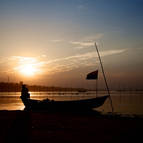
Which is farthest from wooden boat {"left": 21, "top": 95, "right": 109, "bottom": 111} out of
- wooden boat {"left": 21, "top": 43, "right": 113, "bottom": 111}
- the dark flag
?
the dark flag

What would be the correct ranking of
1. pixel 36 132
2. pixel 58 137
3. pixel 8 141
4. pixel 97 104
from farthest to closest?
pixel 97 104 < pixel 36 132 < pixel 58 137 < pixel 8 141

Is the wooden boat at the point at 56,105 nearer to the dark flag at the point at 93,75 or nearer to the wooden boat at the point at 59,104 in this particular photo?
the wooden boat at the point at 59,104

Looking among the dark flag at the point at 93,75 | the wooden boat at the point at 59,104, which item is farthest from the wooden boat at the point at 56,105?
the dark flag at the point at 93,75

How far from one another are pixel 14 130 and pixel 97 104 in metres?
22.5

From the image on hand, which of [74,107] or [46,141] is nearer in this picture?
[46,141]

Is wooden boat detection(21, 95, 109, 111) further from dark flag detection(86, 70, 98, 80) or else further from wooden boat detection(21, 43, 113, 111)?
dark flag detection(86, 70, 98, 80)

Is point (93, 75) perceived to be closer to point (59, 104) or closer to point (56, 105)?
point (59, 104)

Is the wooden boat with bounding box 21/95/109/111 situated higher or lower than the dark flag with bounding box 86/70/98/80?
lower

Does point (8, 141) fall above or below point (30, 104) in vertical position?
above

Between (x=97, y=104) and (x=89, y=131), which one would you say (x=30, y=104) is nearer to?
(x=97, y=104)

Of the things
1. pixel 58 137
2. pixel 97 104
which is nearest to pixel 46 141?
pixel 58 137

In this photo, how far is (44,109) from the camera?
23625 mm

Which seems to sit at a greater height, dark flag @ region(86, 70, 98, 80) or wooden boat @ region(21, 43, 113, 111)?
dark flag @ region(86, 70, 98, 80)

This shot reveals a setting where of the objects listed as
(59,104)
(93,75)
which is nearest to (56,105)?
(59,104)
